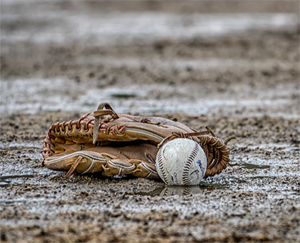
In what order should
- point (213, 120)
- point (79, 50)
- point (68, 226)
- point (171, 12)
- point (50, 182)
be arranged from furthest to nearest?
point (171, 12) → point (79, 50) → point (213, 120) → point (50, 182) → point (68, 226)

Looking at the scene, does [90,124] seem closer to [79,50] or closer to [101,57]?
[101,57]

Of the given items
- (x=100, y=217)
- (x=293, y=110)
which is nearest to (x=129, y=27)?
(x=293, y=110)

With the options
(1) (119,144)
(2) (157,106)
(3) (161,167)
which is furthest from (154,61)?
(3) (161,167)

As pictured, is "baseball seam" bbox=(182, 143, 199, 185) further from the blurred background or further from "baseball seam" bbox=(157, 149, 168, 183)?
the blurred background

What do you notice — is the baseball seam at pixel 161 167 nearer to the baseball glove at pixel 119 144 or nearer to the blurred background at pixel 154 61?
the baseball glove at pixel 119 144

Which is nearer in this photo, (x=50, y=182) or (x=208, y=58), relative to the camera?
(x=50, y=182)

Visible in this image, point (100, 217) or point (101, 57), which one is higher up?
point (101, 57)

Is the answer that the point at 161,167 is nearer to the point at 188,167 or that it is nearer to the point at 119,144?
the point at 188,167
